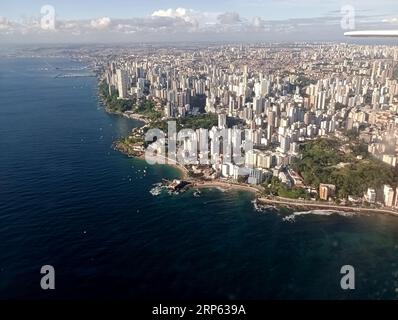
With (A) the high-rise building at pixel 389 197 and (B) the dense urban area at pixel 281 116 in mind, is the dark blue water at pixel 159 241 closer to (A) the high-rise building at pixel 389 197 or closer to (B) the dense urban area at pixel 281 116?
(A) the high-rise building at pixel 389 197

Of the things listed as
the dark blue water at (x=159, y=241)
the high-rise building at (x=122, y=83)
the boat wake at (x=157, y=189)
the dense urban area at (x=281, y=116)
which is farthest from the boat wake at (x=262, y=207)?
the high-rise building at (x=122, y=83)

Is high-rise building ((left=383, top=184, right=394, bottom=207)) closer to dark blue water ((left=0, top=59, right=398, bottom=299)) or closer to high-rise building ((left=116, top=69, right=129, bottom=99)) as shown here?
dark blue water ((left=0, top=59, right=398, bottom=299))

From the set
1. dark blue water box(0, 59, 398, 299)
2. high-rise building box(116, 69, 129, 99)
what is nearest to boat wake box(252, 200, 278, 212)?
dark blue water box(0, 59, 398, 299)

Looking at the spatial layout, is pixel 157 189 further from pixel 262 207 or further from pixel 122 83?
pixel 122 83

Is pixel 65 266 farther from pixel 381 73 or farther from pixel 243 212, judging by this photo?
pixel 381 73

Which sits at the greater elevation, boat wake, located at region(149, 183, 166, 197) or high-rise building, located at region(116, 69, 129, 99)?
→ high-rise building, located at region(116, 69, 129, 99)

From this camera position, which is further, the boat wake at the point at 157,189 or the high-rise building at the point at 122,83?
the high-rise building at the point at 122,83

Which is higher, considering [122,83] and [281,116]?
[122,83]

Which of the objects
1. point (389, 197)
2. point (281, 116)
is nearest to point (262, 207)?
point (389, 197)

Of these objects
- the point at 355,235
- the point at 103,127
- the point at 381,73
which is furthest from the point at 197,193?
the point at 381,73
